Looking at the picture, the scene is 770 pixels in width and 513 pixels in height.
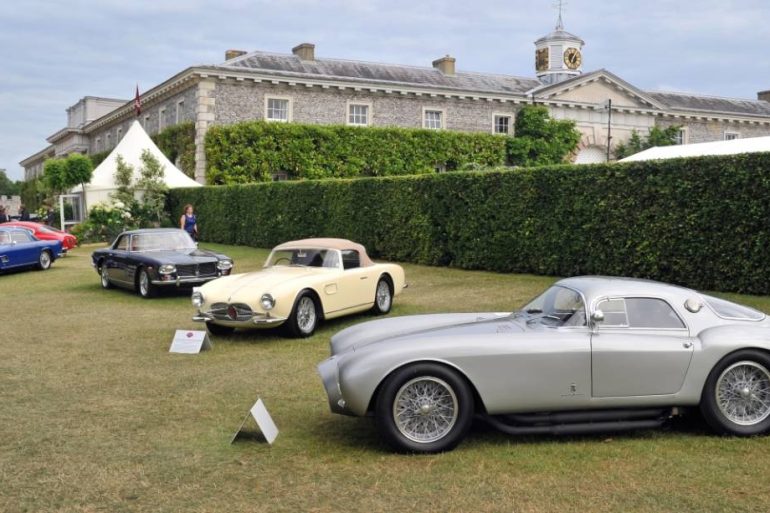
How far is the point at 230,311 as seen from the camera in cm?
1042

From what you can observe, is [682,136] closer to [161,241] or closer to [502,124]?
[502,124]

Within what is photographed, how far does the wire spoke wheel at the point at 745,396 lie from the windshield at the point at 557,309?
114cm

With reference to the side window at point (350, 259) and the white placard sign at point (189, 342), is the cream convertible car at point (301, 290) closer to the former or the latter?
the side window at point (350, 259)

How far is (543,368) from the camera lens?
5.75 meters

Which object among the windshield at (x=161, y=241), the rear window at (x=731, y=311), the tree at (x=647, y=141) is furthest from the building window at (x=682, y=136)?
the rear window at (x=731, y=311)

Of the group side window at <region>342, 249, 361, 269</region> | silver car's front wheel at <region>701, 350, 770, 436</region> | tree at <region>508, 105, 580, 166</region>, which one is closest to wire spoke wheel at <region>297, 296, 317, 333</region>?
side window at <region>342, 249, 361, 269</region>

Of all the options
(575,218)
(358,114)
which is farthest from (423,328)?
(358,114)

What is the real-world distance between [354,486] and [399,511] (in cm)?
52

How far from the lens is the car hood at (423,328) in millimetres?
6055

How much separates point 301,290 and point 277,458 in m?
5.07

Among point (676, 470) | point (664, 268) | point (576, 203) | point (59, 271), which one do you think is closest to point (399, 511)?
point (676, 470)

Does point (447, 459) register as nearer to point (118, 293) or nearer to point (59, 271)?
point (118, 293)

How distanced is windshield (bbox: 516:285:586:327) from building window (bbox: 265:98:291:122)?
3151 cm

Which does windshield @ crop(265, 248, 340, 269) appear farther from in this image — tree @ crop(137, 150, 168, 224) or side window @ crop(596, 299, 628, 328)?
tree @ crop(137, 150, 168, 224)
